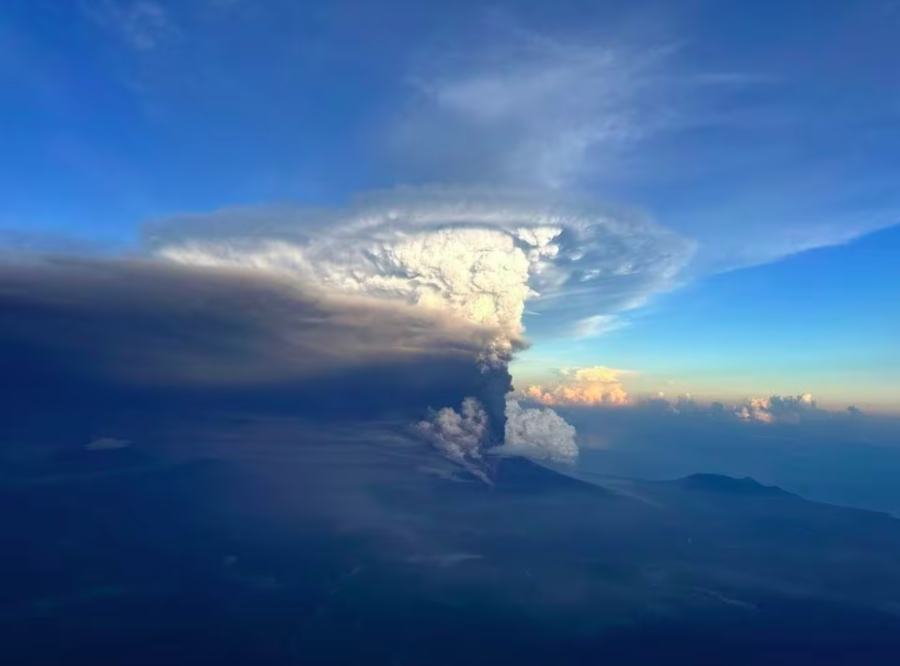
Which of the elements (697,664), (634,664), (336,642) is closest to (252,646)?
(336,642)

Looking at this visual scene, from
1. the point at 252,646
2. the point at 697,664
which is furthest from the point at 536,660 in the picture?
the point at 252,646

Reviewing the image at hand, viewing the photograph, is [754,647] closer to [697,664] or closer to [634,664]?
[697,664]

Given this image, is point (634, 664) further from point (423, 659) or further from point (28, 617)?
point (28, 617)

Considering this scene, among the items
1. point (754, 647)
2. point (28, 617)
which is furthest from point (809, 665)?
point (28, 617)

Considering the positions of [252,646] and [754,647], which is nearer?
[252,646]

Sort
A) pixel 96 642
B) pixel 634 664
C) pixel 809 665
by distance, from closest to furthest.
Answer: pixel 96 642
pixel 634 664
pixel 809 665

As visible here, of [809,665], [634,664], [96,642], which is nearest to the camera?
[96,642]

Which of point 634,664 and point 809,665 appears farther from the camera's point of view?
point 809,665

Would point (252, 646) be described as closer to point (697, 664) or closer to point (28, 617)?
point (28, 617)
